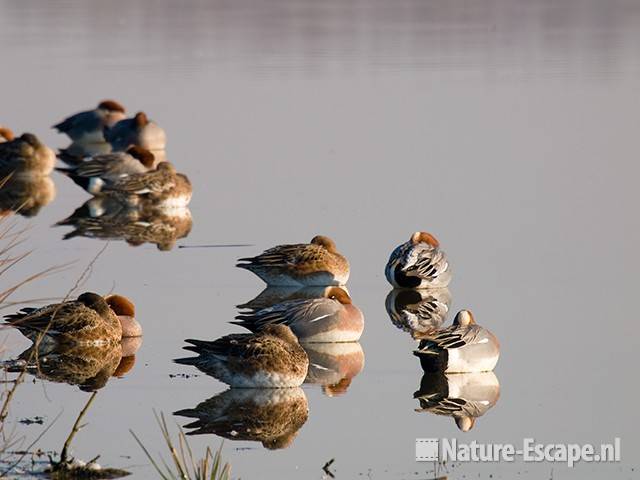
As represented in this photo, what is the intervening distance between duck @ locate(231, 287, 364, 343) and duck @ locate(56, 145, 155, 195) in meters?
8.15

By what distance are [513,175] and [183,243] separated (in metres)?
4.93

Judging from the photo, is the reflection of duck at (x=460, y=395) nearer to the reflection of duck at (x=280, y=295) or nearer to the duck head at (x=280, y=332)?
the duck head at (x=280, y=332)

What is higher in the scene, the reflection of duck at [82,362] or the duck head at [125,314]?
the duck head at [125,314]

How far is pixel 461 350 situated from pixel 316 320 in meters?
1.42

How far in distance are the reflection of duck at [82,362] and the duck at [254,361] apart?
714 mm

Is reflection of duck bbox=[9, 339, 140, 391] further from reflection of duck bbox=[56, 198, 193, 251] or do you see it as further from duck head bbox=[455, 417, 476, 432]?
reflection of duck bbox=[56, 198, 193, 251]

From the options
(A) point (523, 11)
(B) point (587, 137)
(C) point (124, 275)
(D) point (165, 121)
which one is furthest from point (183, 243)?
(A) point (523, 11)

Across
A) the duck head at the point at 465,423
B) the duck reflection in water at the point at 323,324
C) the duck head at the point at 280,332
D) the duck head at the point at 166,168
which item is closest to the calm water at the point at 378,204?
the duck head at the point at 465,423

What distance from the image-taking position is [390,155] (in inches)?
807

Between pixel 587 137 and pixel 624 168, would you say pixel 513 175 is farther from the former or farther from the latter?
pixel 587 137

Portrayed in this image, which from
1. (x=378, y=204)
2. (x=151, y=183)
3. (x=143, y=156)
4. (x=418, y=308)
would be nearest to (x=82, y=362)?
(x=418, y=308)

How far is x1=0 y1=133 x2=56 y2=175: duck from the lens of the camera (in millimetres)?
20469

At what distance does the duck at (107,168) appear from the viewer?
19234 mm

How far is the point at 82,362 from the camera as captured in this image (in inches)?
428
